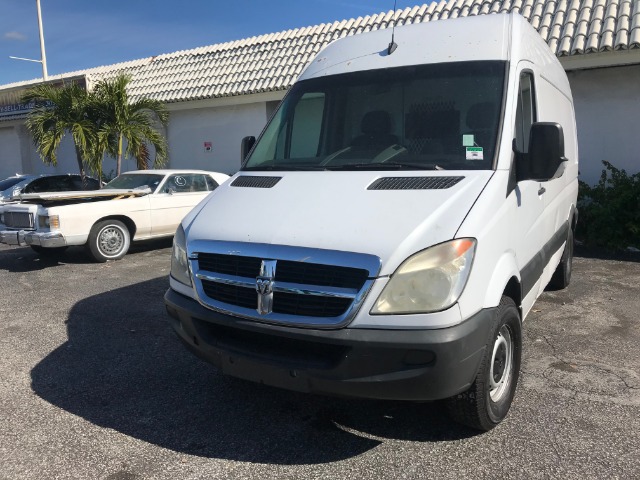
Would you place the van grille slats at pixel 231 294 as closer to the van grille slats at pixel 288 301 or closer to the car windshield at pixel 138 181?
the van grille slats at pixel 288 301

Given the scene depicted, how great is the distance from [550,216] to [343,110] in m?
2.02

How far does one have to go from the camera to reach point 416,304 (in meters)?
2.73

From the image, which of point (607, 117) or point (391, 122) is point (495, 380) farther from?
point (607, 117)

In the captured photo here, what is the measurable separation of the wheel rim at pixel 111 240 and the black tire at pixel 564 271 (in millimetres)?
6743

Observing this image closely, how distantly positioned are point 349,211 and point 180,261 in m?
1.16

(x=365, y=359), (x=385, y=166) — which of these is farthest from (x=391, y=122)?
(x=365, y=359)

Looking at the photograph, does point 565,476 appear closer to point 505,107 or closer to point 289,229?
point 289,229

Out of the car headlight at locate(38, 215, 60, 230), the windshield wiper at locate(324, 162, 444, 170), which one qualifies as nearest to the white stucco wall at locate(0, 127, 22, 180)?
the car headlight at locate(38, 215, 60, 230)

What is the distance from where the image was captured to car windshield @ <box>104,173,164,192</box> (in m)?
9.95

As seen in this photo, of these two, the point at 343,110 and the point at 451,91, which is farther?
the point at 343,110

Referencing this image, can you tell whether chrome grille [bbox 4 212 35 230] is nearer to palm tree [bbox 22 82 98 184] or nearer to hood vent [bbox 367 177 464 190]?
palm tree [bbox 22 82 98 184]

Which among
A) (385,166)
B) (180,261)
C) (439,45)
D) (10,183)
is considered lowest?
(10,183)

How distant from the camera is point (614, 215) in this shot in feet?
28.2

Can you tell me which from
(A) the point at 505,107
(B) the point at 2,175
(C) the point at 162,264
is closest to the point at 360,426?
(A) the point at 505,107
